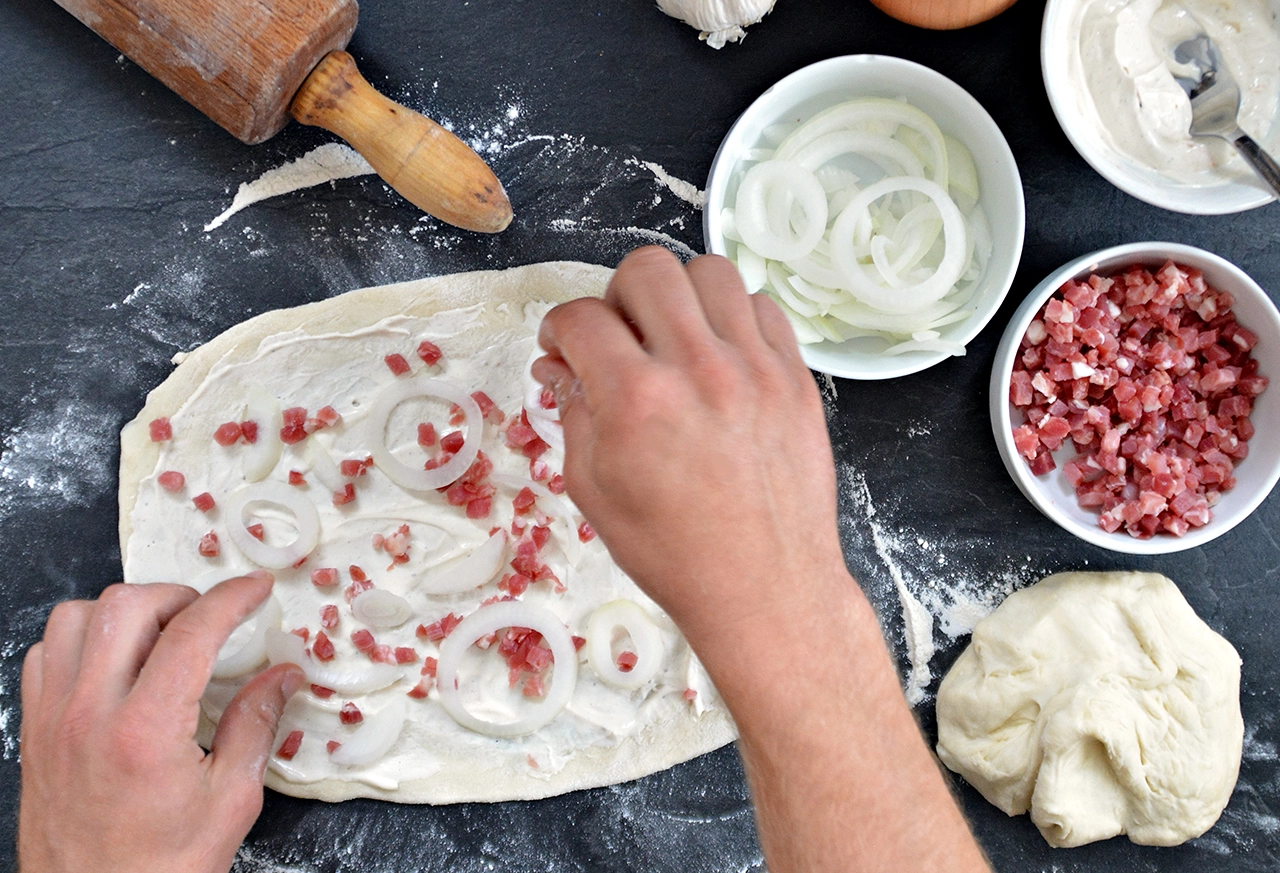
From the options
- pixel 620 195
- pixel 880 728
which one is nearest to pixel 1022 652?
pixel 880 728

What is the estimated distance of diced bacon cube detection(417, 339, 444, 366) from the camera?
182 cm

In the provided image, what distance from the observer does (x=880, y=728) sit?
1.15 meters

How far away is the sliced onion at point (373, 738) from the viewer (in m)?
1.80

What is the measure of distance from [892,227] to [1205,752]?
117cm

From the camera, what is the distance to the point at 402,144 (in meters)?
1.63

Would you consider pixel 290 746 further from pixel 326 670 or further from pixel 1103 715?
pixel 1103 715

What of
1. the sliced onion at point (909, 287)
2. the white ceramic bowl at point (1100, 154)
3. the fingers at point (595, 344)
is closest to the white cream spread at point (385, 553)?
the sliced onion at point (909, 287)

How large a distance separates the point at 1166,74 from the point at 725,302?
1.12 meters

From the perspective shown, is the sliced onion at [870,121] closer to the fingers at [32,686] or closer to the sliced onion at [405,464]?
the sliced onion at [405,464]

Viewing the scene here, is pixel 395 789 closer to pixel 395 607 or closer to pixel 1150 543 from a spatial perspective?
pixel 395 607

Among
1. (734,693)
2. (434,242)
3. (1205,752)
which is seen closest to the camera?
(734,693)

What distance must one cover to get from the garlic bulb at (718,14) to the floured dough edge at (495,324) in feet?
1.69

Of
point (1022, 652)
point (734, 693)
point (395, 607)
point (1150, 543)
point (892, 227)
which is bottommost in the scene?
point (395, 607)

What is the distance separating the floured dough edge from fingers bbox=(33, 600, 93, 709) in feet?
0.63
